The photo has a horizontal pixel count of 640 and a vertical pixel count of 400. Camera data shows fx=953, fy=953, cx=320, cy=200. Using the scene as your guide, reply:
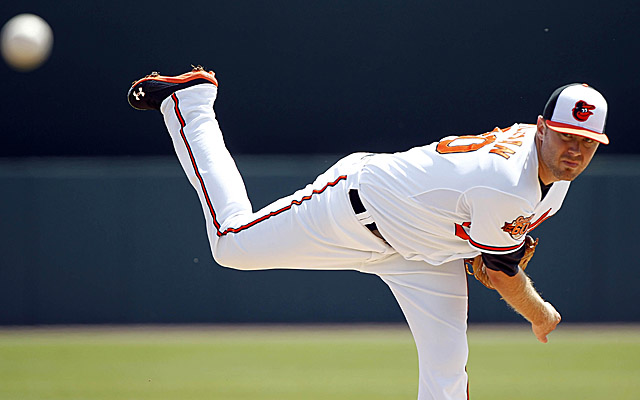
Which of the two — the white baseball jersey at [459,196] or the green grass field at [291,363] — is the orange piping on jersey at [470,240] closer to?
the white baseball jersey at [459,196]

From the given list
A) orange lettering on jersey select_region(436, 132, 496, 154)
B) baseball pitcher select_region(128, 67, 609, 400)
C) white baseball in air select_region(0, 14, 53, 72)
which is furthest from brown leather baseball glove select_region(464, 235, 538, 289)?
white baseball in air select_region(0, 14, 53, 72)

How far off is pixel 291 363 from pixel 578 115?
14.0 feet

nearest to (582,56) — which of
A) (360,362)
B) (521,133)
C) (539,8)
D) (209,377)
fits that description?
(539,8)

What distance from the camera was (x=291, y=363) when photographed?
7336 millimetres

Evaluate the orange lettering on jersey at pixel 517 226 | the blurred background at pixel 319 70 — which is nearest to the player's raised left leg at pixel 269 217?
the orange lettering on jersey at pixel 517 226

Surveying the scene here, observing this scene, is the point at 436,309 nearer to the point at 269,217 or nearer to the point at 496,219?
the point at 496,219

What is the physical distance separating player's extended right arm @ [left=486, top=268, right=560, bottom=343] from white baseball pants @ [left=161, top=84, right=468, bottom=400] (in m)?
0.26

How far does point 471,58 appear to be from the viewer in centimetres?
1048

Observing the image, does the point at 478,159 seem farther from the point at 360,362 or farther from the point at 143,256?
the point at 143,256

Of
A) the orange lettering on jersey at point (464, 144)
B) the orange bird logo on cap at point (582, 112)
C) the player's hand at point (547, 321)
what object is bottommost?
the player's hand at point (547, 321)

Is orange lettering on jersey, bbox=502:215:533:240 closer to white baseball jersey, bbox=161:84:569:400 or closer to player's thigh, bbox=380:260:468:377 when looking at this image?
white baseball jersey, bbox=161:84:569:400

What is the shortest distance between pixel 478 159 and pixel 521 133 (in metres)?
0.29

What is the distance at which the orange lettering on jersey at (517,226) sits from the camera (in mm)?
3725

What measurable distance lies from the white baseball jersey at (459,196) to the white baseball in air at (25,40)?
598 centimetres
